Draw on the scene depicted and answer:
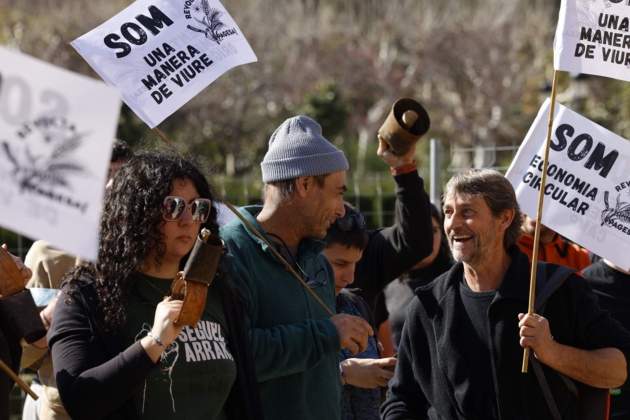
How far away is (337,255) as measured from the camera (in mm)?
4980

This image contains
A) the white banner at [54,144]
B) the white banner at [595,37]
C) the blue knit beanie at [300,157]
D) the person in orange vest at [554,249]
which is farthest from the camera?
the person in orange vest at [554,249]

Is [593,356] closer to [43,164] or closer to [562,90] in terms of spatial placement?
[43,164]

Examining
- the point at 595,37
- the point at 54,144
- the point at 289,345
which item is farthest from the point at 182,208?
the point at 595,37

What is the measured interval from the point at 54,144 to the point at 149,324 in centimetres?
81

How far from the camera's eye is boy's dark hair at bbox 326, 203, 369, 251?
5.00 meters

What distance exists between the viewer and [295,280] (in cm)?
408

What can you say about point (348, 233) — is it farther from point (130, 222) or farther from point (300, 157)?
point (130, 222)

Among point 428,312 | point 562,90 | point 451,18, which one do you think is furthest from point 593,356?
point 451,18

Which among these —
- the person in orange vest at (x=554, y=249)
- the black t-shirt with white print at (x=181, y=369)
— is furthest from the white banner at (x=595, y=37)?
the black t-shirt with white print at (x=181, y=369)

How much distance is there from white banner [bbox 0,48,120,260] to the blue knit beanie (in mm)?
1377

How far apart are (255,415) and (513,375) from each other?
39.0 inches

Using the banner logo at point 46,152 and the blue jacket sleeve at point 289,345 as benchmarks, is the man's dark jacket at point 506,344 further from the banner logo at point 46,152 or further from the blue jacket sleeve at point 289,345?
the banner logo at point 46,152

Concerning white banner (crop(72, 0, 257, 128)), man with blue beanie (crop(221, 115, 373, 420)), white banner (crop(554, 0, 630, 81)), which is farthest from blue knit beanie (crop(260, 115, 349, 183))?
white banner (crop(554, 0, 630, 81))

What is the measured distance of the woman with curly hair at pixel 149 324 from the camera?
324 centimetres
